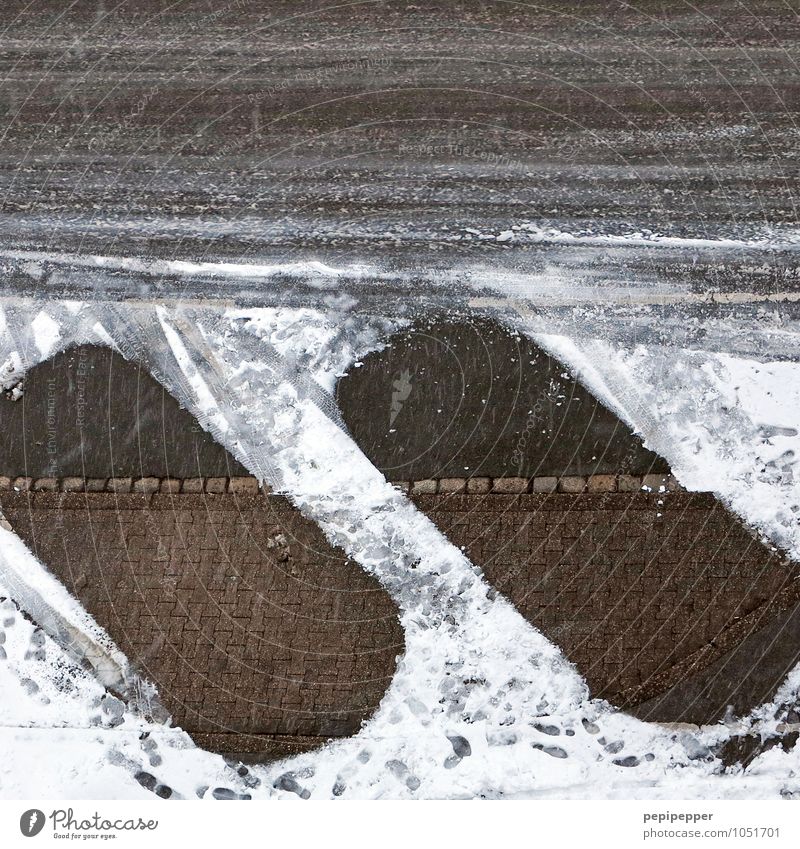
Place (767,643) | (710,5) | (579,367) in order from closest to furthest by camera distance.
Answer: (767,643) < (579,367) < (710,5)

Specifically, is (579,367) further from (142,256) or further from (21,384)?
(21,384)

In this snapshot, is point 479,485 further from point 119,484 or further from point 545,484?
point 119,484

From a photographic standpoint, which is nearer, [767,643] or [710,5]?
[767,643]

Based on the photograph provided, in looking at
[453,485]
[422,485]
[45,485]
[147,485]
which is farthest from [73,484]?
[453,485]

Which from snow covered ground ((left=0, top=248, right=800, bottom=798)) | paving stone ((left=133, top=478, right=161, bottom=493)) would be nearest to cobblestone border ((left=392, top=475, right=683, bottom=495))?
snow covered ground ((left=0, top=248, right=800, bottom=798))

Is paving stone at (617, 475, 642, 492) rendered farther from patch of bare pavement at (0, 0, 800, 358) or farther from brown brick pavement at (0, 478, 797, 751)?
patch of bare pavement at (0, 0, 800, 358)

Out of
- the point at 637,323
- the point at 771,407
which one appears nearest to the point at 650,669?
the point at 771,407
